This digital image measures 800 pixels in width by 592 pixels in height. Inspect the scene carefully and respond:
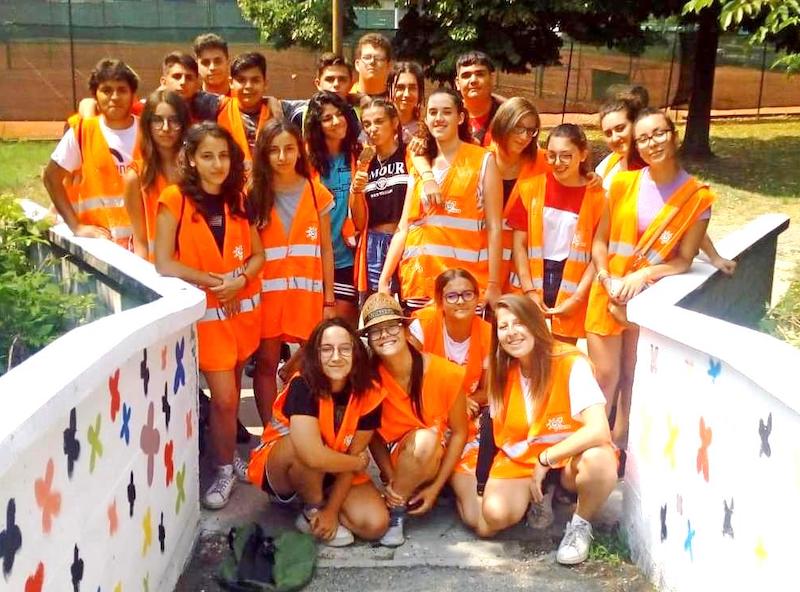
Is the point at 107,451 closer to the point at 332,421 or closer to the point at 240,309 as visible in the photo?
the point at 332,421

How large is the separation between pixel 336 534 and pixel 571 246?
1696 millimetres

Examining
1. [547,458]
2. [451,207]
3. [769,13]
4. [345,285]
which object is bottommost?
[547,458]

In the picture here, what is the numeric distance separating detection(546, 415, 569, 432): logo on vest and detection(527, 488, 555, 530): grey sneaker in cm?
30

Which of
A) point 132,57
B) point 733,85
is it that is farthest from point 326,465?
point 733,85

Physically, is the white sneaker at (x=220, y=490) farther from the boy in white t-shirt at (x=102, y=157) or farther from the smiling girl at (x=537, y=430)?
the boy in white t-shirt at (x=102, y=157)

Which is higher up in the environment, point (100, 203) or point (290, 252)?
point (100, 203)

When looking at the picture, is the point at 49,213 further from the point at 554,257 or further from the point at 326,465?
the point at 554,257

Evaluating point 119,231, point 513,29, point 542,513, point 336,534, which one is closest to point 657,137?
point 542,513

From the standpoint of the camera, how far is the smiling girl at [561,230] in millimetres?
4484

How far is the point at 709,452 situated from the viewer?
3.19m

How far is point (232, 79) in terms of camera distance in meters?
5.12

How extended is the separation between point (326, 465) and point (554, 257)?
150 cm

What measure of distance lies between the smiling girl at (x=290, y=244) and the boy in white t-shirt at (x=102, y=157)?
0.85m

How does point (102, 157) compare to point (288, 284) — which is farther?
point (102, 157)
